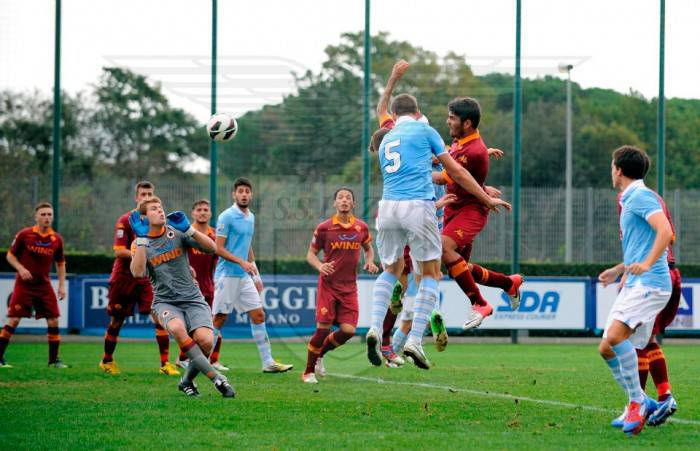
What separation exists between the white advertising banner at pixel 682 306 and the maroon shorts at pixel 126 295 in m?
10.9

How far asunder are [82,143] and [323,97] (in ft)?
73.3

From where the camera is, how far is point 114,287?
49.0 ft

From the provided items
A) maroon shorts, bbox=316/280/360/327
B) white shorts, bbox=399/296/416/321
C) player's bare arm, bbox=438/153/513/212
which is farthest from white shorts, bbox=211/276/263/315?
player's bare arm, bbox=438/153/513/212

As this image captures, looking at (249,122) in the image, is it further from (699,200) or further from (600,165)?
(600,165)

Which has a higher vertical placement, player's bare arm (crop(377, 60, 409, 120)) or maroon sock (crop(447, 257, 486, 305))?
player's bare arm (crop(377, 60, 409, 120))

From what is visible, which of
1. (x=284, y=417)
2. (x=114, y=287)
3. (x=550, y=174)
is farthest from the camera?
(x=550, y=174)

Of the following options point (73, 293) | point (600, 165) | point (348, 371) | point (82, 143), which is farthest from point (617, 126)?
point (348, 371)

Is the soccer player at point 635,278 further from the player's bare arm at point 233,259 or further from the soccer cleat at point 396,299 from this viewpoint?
the player's bare arm at point 233,259

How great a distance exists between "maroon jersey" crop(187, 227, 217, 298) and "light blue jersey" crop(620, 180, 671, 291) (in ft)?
25.3

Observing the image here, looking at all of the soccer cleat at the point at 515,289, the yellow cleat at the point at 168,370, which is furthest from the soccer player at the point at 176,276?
the soccer cleat at the point at 515,289

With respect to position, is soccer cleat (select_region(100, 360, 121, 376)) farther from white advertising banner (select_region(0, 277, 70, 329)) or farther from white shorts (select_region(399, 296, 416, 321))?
white advertising banner (select_region(0, 277, 70, 329))

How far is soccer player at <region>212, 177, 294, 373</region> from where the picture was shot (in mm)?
14430

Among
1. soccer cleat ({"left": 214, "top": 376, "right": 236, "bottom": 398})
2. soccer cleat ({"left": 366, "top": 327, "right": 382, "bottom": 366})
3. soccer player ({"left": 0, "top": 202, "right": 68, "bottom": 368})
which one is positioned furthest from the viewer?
soccer player ({"left": 0, "top": 202, "right": 68, "bottom": 368})

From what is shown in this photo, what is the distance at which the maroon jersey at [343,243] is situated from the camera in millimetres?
13984
